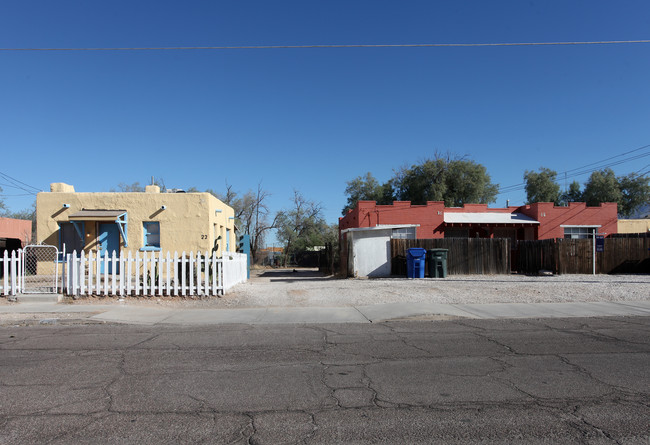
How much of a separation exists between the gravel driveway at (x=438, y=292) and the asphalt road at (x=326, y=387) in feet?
14.2

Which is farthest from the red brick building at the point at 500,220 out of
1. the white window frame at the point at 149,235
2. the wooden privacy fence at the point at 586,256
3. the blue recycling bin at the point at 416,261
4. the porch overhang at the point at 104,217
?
the porch overhang at the point at 104,217

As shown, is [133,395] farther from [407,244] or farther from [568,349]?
[407,244]

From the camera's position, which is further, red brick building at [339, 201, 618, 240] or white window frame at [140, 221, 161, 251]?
red brick building at [339, 201, 618, 240]

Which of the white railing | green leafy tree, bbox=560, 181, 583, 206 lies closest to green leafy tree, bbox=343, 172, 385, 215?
green leafy tree, bbox=560, 181, 583, 206

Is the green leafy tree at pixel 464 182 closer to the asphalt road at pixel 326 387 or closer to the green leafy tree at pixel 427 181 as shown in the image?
the green leafy tree at pixel 427 181

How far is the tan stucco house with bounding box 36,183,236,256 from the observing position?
62.2ft

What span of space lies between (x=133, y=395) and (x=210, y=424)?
4.40 feet

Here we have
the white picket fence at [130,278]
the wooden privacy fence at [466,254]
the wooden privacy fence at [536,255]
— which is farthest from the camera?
the wooden privacy fence at [536,255]

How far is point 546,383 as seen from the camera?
18.1 ft

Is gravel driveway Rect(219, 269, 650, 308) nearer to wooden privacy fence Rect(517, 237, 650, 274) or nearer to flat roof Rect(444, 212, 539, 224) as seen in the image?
wooden privacy fence Rect(517, 237, 650, 274)

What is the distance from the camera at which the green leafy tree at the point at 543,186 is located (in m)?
53.0

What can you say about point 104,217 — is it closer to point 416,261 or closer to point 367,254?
point 367,254

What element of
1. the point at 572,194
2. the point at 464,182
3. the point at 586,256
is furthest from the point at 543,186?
the point at 586,256

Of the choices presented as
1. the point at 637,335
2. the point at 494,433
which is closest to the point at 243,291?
the point at 637,335
